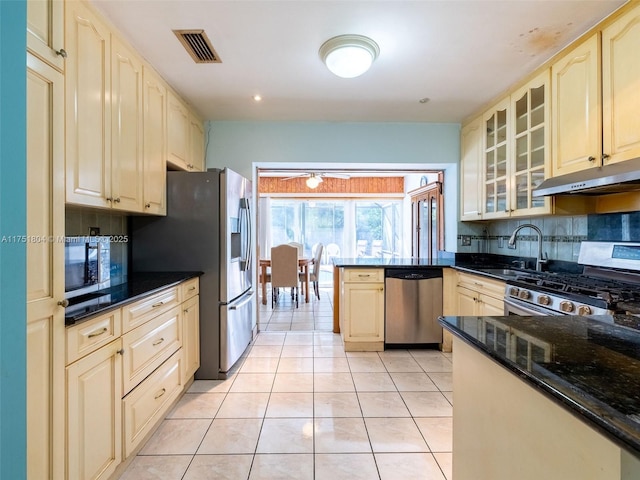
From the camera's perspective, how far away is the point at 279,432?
5.90 feet

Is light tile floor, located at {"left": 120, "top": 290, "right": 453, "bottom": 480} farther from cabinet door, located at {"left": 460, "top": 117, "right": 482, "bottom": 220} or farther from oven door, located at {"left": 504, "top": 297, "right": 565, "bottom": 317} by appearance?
cabinet door, located at {"left": 460, "top": 117, "right": 482, "bottom": 220}

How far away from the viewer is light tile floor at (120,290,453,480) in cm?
153

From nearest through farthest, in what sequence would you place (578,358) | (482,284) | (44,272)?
1. (578,358)
2. (44,272)
3. (482,284)

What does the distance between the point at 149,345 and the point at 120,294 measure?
33 cm

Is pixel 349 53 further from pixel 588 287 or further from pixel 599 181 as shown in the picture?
pixel 588 287

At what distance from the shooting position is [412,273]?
3.05m

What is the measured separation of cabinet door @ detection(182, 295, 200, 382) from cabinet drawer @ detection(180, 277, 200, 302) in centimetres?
3

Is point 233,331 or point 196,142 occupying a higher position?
point 196,142

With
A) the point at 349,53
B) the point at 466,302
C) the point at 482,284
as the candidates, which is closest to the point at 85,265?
the point at 349,53

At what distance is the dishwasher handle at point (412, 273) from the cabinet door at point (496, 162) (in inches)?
29.1

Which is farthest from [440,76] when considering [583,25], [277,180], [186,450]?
[277,180]

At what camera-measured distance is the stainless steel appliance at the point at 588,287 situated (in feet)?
5.09

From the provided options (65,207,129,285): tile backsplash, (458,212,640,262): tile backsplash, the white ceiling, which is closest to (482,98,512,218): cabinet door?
the white ceiling

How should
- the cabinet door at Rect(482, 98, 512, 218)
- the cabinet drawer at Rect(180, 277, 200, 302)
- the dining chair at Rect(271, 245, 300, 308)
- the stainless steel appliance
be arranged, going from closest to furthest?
1. the stainless steel appliance
2. the cabinet drawer at Rect(180, 277, 200, 302)
3. the cabinet door at Rect(482, 98, 512, 218)
4. the dining chair at Rect(271, 245, 300, 308)
